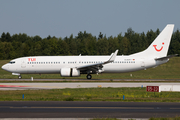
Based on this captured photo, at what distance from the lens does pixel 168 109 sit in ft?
53.9

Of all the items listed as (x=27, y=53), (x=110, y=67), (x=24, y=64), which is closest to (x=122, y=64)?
(x=110, y=67)

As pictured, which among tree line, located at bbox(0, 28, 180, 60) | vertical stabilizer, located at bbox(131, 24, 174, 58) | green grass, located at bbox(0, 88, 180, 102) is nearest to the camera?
green grass, located at bbox(0, 88, 180, 102)

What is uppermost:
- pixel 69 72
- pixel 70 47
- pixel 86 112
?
pixel 70 47

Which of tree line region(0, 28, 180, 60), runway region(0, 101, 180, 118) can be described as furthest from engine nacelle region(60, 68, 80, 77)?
tree line region(0, 28, 180, 60)

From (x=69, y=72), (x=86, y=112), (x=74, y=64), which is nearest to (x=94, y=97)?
(x=86, y=112)

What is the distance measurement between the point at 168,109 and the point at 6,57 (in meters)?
103

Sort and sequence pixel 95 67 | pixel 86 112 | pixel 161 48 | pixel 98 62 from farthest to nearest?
pixel 161 48 < pixel 98 62 < pixel 95 67 < pixel 86 112

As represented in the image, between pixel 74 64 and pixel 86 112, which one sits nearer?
pixel 86 112

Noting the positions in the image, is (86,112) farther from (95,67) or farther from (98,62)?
(98,62)

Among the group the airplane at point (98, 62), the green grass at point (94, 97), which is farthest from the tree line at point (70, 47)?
the green grass at point (94, 97)

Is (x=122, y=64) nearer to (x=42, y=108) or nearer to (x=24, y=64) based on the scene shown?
(x=24, y=64)

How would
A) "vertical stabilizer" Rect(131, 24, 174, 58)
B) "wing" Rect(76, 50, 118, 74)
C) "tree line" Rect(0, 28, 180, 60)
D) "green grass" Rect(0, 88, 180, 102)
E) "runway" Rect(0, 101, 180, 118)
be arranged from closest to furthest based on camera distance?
"runway" Rect(0, 101, 180, 118), "green grass" Rect(0, 88, 180, 102), "wing" Rect(76, 50, 118, 74), "vertical stabilizer" Rect(131, 24, 174, 58), "tree line" Rect(0, 28, 180, 60)

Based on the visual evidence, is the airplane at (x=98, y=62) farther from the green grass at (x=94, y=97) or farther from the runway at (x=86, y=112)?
the runway at (x=86, y=112)

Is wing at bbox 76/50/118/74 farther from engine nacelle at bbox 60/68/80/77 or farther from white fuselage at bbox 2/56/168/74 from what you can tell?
white fuselage at bbox 2/56/168/74
